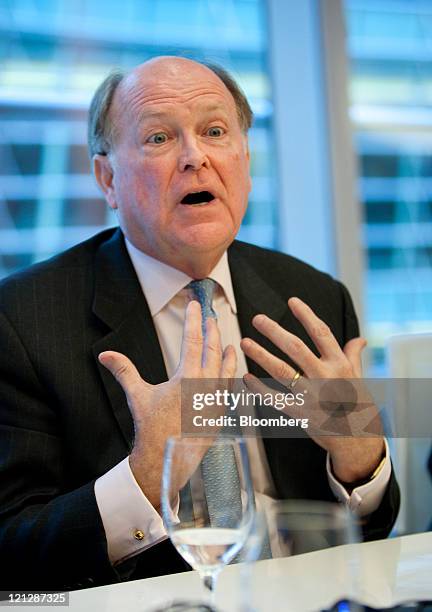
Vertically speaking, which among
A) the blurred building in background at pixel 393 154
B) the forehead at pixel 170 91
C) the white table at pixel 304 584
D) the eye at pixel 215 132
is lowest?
the white table at pixel 304 584

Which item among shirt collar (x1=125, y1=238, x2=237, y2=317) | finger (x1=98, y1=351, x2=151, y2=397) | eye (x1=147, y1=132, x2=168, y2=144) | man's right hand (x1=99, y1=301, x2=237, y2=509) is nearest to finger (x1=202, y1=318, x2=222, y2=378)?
man's right hand (x1=99, y1=301, x2=237, y2=509)

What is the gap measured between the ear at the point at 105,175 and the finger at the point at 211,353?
0.66 m

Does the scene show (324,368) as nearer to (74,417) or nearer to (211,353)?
(211,353)

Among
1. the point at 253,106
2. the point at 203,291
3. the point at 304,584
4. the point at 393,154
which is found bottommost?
the point at 304,584

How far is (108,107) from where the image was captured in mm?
1838

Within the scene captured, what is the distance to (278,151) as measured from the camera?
3.37 meters

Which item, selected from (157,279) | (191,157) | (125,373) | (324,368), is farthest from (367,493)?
(191,157)

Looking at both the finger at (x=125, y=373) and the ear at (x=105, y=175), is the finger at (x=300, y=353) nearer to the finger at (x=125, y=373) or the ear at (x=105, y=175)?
the finger at (x=125, y=373)

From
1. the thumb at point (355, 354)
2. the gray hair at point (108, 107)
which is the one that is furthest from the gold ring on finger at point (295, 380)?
the gray hair at point (108, 107)

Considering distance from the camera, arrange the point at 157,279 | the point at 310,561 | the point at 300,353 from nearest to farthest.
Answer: the point at 310,561, the point at 300,353, the point at 157,279

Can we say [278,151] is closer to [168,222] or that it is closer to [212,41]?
[212,41]

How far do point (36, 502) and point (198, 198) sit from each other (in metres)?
0.74

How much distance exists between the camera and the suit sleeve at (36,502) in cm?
131

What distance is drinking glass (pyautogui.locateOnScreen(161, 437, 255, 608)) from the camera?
2.52 ft
